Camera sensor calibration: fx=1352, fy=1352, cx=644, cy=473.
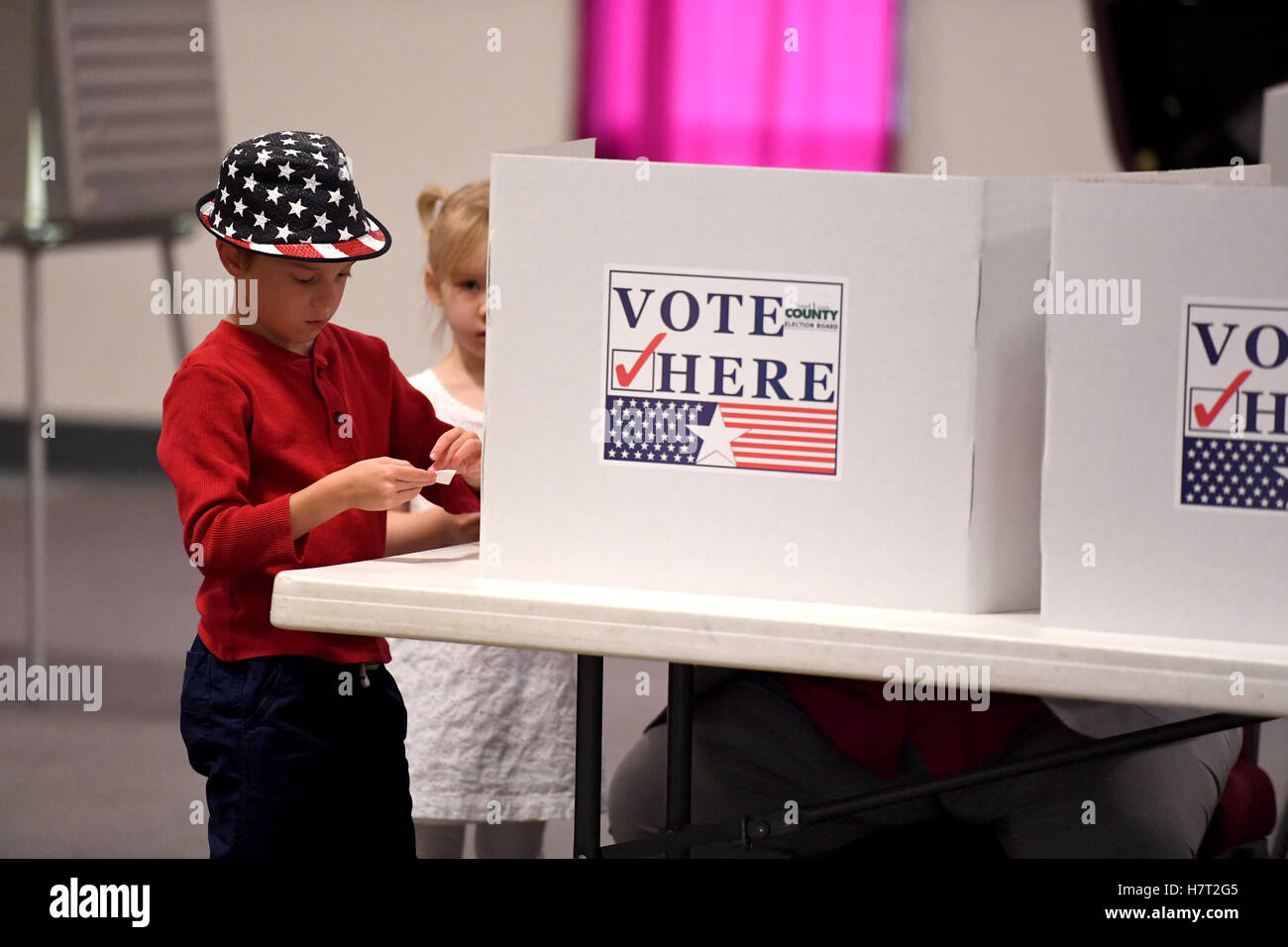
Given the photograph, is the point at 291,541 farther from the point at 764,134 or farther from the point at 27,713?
the point at 764,134

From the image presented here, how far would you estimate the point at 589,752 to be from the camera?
1.04m

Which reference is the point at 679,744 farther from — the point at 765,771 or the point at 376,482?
the point at 376,482

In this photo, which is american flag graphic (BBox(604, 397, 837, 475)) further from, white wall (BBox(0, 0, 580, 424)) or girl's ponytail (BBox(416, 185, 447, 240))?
white wall (BBox(0, 0, 580, 424))

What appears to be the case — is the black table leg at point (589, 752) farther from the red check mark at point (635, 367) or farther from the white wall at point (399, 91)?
the white wall at point (399, 91)

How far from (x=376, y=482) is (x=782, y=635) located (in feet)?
1.04

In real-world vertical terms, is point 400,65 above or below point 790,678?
above

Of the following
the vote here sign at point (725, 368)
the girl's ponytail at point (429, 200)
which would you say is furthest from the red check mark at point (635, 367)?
the girl's ponytail at point (429, 200)

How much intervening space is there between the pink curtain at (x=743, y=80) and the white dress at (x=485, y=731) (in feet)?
11.8

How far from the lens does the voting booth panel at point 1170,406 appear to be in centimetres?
83

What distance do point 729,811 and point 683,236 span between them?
60cm

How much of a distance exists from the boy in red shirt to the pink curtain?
395 cm

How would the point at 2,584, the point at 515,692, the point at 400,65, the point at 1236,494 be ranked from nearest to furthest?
1. the point at 1236,494
2. the point at 515,692
3. the point at 2,584
4. the point at 400,65

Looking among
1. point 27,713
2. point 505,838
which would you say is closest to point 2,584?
point 27,713

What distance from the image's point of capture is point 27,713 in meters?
2.88
